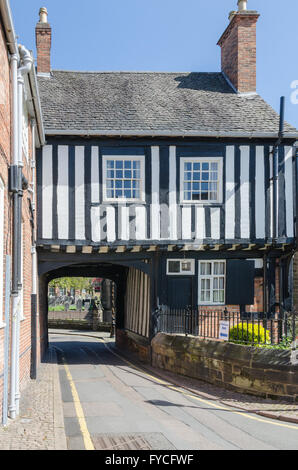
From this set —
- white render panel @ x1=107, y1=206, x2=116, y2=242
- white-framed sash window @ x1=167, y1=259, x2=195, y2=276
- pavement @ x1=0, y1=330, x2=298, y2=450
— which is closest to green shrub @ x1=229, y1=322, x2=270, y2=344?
pavement @ x1=0, y1=330, x2=298, y2=450

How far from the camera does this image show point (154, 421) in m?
8.25

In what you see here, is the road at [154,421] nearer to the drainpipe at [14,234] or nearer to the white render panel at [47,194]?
the drainpipe at [14,234]

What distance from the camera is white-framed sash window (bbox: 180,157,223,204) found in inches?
627

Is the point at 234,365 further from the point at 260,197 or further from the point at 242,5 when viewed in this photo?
the point at 242,5

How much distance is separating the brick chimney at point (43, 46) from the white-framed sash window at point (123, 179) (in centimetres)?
532

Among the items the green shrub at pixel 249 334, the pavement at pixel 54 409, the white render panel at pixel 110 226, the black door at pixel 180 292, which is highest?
the white render panel at pixel 110 226

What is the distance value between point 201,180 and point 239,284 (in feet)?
11.5

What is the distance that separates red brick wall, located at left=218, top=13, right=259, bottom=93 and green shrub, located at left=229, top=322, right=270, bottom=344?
31.2 ft

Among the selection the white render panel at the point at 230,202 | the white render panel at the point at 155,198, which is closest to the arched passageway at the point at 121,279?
the white render panel at the point at 155,198

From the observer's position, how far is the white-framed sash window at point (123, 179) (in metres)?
15.7

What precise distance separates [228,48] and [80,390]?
44.1ft

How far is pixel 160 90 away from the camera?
18172mm
